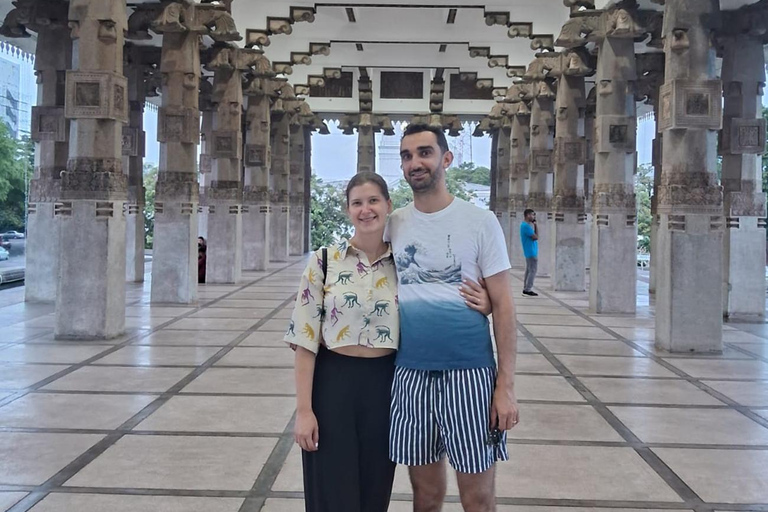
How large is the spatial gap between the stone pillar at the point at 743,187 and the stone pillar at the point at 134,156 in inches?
419

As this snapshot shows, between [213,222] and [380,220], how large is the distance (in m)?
12.5

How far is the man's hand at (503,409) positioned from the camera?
2625 mm

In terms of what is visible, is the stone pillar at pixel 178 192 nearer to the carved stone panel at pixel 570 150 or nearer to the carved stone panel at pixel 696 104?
the carved stone panel at pixel 570 150

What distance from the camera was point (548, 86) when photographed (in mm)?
16391

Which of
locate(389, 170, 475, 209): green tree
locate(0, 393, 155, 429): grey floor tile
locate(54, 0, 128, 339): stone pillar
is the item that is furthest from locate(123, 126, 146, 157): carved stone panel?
locate(389, 170, 475, 209): green tree

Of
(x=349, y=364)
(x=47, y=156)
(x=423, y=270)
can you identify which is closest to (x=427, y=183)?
(x=423, y=270)

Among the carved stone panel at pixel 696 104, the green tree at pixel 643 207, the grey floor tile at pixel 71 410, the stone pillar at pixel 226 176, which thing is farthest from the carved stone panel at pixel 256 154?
the green tree at pixel 643 207

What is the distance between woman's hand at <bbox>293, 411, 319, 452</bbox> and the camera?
2.57 meters

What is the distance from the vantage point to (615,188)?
11547 mm

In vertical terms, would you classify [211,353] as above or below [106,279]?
below

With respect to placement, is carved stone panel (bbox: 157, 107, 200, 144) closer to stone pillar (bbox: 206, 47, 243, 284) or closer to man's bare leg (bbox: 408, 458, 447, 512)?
stone pillar (bbox: 206, 47, 243, 284)

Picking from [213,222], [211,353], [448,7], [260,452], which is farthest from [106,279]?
[448,7]

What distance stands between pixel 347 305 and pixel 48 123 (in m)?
10.5

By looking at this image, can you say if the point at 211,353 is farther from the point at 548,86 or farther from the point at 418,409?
the point at 548,86
